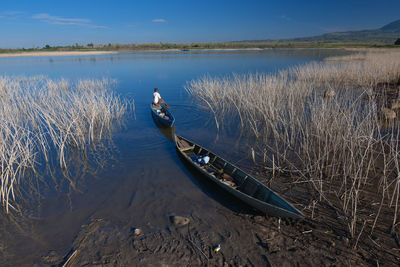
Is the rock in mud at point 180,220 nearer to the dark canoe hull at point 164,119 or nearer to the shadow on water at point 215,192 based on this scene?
the shadow on water at point 215,192

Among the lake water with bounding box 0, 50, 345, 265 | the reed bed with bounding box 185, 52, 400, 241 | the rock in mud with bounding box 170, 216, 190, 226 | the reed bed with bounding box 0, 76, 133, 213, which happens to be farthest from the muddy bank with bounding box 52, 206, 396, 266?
the reed bed with bounding box 0, 76, 133, 213

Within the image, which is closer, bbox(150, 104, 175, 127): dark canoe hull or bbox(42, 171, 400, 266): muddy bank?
bbox(42, 171, 400, 266): muddy bank

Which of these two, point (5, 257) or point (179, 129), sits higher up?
point (179, 129)

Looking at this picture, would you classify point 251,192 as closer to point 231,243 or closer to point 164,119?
point 231,243

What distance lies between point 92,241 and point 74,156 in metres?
5.48

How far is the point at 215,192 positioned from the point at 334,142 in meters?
4.57

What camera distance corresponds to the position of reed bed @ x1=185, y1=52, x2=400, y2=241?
5.34 m

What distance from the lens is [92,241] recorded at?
5020 millimetres

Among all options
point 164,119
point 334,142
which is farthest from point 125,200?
point 334,142

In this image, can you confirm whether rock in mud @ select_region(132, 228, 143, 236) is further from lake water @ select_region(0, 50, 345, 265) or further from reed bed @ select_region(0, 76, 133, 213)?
reed bed @ select_region(0, 76, 133, 213)

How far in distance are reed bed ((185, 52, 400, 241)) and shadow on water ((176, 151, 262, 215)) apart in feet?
5.28

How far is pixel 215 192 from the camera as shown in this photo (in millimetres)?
6781

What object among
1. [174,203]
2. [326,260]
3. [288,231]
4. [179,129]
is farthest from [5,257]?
[179,129]

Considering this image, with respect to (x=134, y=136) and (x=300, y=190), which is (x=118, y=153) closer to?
(x=134, y=136)
